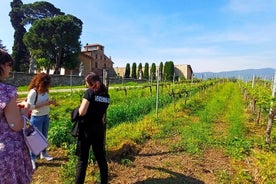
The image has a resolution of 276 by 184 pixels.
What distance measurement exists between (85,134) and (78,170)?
1.65ft

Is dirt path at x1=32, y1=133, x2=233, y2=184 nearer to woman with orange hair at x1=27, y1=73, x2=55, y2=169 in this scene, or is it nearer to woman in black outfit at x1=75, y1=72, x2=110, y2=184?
woman with orange hair at x1=27, y1=73, x2=55, y2=169

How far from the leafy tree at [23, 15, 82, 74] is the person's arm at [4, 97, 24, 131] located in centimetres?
3396

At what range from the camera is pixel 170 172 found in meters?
4.75

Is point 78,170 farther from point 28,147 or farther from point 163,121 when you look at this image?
point 163,121

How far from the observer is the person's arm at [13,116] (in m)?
2.28

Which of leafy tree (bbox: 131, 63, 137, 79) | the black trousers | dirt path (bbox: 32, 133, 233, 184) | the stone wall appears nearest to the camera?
the black trousers

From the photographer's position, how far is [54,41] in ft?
116

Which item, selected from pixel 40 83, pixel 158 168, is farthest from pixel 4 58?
pixel 158 168

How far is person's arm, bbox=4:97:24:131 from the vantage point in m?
2.28

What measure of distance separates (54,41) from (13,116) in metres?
34.9

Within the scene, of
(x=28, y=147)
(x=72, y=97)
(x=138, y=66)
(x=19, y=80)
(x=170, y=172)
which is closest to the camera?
(x=28, y=147)

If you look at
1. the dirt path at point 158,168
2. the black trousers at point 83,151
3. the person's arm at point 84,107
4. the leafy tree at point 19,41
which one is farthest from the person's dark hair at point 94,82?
the leafy tree at point 19,41

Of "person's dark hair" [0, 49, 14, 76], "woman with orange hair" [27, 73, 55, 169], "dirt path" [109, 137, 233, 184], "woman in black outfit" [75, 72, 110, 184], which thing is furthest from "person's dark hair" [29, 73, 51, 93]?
"person's dark hair" [0, 49, 14, 76]

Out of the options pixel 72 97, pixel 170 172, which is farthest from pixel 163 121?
pixel 72 97
